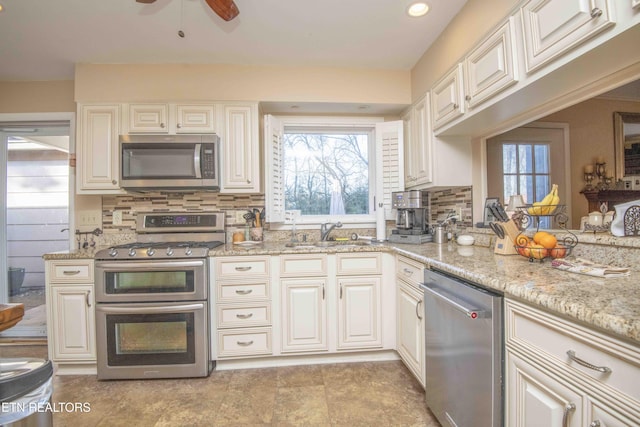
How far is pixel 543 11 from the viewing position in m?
1.22

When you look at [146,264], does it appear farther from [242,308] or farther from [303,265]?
[303,265]

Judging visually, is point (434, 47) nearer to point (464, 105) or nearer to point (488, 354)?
point (464, 105)

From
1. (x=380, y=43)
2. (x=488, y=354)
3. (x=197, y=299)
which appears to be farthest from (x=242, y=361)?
(x=380, y=43)

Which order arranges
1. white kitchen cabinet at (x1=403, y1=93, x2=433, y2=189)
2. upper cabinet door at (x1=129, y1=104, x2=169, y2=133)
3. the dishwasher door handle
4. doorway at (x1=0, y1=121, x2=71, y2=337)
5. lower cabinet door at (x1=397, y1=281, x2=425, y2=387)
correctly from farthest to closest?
doorway at (x1=0, y1=121, x2=71, y2=337)
upper cabinet door at (x1=129, y1=104, x2=169, y2=133)
white kitchen cabinet at (x1=403, y1=93, x2=433, y2=189)
lower cabinet door at (x1=397, y1=281, x2=425, y2=387)
the dishwasher door handle

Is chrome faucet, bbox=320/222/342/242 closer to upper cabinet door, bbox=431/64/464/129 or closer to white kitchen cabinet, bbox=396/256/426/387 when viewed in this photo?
white kitchen cabinet, bbox=396/256/426/387

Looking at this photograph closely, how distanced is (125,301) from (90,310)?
1.13 ft

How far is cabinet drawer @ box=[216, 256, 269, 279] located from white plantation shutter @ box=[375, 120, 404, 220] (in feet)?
3.87

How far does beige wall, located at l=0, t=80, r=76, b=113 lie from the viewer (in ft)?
8.87

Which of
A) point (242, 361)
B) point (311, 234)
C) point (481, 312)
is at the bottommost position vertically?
point (242, 361)

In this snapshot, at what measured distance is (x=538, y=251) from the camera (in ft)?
4.49

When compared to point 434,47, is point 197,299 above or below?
below

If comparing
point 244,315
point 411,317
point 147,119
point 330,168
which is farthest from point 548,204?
point 147,119

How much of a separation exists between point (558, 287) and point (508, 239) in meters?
0.76

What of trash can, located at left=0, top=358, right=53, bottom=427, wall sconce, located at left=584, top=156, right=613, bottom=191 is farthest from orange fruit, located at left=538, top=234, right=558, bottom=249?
trash can, located at left=0, top=358, right=53, bottom=427
